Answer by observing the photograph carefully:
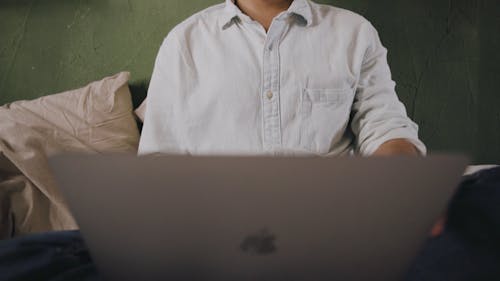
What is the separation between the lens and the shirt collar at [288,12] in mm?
1025

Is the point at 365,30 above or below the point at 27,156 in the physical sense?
above

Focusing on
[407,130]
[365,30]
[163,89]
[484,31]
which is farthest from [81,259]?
[484,31]

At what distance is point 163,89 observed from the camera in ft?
3.48

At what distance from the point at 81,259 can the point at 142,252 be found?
217 millimetres

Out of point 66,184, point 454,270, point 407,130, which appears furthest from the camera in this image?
point 407,130

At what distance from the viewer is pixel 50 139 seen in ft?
3.69

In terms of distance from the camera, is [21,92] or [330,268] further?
[21,92]

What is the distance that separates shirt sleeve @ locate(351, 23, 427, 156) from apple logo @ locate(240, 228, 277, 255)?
64 centimetres

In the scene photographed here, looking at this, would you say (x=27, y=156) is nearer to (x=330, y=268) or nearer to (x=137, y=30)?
(x=137, y=30)

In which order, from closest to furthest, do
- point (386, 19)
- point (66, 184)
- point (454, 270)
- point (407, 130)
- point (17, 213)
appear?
point (66, 184)
point (454, 270)
point (407, 130)
point (17, 213)
point (386, 19)

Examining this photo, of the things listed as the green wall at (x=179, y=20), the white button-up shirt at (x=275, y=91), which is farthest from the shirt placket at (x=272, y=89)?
the green wall at (x=179, y=20)

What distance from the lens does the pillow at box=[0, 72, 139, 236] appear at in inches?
40.9

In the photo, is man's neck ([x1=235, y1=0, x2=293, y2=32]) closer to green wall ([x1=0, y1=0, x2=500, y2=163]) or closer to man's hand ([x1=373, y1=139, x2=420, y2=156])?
green wall ([x1=0, y1=0, x2=500, y2=163])

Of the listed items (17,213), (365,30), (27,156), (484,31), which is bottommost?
(17,213)
